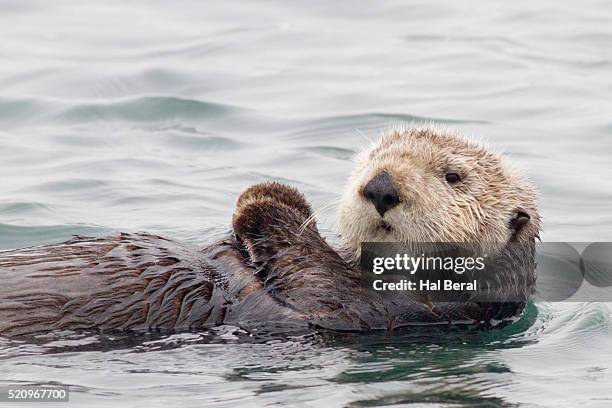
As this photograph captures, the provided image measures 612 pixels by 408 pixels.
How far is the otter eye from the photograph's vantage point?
604 cm

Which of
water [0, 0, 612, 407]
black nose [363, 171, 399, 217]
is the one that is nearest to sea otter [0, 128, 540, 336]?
black nose [363, 171, 399, 217]

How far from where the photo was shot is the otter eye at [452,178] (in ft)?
19.8

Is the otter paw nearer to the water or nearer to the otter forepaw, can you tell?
the otter forepaw

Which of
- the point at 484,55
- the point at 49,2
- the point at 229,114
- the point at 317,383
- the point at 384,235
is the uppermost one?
the point at 49,2

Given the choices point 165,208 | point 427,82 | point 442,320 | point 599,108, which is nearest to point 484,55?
point 427,82

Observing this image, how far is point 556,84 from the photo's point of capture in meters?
12.6

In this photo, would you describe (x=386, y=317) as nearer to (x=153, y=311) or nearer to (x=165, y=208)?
(x=153, y=311)

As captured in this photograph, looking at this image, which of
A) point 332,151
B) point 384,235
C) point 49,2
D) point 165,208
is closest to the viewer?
point 384,235

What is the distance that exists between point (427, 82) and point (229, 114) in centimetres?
245

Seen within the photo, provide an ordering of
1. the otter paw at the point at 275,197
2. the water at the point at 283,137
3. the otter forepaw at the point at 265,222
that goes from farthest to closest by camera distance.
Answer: the otter paw at the point at 275,197 < the otter forepaw at the point at 265,222 < the water at the point at 283,137

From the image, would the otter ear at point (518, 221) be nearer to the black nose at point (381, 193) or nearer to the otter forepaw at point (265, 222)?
the black nose at point (381, 193)

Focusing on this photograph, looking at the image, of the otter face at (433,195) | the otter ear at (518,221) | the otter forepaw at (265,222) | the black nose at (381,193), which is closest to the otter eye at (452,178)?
the otter face at (433,195)

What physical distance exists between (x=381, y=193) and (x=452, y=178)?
67 centimetres

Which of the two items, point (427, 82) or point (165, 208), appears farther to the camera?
point (427, 82)
